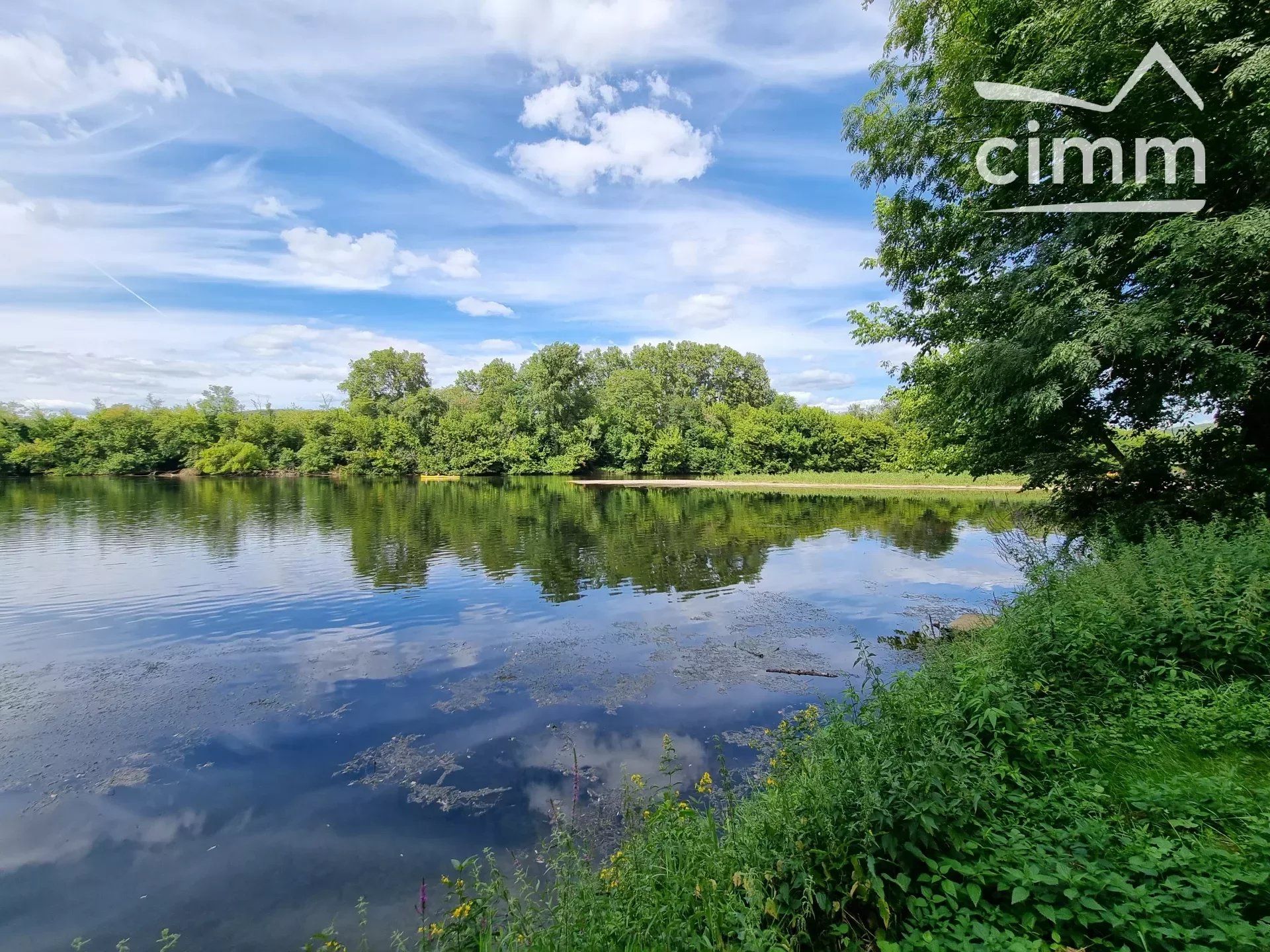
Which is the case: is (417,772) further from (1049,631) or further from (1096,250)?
(1096,250)

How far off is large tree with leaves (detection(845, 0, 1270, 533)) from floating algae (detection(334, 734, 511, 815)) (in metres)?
9.58

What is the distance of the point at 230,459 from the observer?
74.2 m

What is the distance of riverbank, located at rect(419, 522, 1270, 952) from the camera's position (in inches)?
111

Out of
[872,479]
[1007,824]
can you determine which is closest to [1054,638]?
[1007,824]

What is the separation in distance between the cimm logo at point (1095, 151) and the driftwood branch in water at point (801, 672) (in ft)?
28.5

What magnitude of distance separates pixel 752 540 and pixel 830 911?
2354 centimetres

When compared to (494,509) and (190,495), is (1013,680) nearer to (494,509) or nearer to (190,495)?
(494,509)

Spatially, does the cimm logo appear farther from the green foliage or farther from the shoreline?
the green foliage

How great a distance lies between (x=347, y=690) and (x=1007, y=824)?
993 centimetres

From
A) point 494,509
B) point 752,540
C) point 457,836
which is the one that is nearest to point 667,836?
point 457,836

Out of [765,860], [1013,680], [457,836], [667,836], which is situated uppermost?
[1013,680]

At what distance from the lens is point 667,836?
445 cm

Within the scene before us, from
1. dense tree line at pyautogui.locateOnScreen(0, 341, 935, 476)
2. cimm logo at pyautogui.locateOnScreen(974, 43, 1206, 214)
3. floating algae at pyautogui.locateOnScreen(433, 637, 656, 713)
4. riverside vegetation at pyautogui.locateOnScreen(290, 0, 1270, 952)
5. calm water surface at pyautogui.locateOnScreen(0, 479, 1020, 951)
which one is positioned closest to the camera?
riverside vegetation at pyautogui.locateOnScreen(290, 0, 1270, 952)

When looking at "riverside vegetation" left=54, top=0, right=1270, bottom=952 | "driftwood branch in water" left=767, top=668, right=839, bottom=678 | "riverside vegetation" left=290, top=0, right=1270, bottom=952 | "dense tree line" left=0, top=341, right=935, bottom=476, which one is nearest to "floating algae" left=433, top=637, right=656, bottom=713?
"driftwood branch in water" left=767, top=668, right=839, bottom=678
